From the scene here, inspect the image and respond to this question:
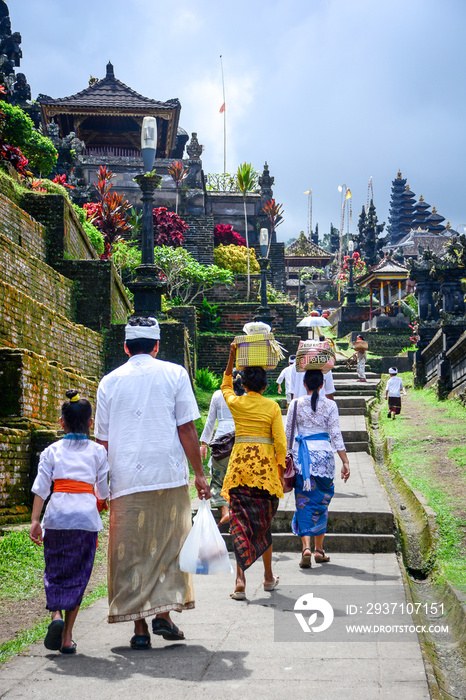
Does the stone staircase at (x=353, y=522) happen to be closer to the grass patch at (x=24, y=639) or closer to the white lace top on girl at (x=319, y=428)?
the white lace top on girl at (x=319, y=428)

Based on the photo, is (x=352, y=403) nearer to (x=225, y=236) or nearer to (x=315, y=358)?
(x=315, y=358)

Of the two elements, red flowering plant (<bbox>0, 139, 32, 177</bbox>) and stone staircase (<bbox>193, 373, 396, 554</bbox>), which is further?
red flowering plant (<bbox>0, 139, 32, 177</bbox>)

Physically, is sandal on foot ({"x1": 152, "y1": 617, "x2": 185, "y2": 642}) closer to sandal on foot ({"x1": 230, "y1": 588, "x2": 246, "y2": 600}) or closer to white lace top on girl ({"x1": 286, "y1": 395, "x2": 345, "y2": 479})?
sandal on foot ({"x1": 230, "y1": 588, "x2": 246, "y2": 600})

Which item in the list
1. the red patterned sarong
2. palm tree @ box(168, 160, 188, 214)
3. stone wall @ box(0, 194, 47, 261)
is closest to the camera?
the red patterned sarong

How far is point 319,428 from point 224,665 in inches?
112

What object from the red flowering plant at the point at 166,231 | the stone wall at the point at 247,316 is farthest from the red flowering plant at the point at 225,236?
the stone wall at the point at 247,316

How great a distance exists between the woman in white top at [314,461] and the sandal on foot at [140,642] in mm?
2238

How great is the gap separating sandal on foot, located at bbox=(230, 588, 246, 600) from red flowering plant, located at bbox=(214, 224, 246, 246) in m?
27.5

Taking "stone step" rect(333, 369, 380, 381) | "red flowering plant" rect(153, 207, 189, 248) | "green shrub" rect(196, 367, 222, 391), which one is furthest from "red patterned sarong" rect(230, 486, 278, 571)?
"red flowering plant" rect(153, 207, 189, 248)

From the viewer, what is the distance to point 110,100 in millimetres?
31922

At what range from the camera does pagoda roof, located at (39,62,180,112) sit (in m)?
31.1

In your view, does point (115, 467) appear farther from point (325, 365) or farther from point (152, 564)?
point (325, 365)

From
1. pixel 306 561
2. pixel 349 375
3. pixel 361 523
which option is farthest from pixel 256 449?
pixel 349 375

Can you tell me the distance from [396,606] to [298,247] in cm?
5832
